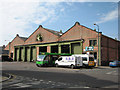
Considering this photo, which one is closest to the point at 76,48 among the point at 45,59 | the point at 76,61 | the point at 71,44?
the point at 71,44

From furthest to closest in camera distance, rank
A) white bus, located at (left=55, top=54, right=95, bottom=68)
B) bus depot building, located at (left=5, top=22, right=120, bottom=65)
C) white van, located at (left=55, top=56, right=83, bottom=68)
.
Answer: bus depot building, located at (left=5, top=22, right=120, bottom=65) < white bus, located at (left=55, top=54, right=95, bottom=68) < white van, located at (left=55, top=56, right=83, bottom=68)

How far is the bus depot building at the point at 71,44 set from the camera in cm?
3372

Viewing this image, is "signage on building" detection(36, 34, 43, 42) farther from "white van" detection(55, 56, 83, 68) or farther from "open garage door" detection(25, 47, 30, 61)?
"white van" detection(55, 56, 83, 68)

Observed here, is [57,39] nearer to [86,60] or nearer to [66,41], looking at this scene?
[66,41]

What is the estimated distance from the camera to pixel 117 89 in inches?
320

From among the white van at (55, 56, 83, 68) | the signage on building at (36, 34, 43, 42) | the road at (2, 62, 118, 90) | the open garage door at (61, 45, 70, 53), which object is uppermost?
the signage on building at (36, 34, 43, 42)

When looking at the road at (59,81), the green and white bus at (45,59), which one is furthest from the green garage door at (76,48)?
the road at (59,81)

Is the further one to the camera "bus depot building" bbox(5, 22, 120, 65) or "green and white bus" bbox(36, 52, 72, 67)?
"bus depot building" bbox(5, 22, 120, 65)

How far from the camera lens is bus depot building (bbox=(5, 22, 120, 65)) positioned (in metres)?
33.7

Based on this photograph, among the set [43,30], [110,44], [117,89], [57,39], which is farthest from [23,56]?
[117,89]

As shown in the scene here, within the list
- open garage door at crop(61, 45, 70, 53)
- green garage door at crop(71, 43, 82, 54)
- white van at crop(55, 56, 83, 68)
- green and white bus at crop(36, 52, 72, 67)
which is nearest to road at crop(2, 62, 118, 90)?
white van at crop(55, 56, 83, 68)

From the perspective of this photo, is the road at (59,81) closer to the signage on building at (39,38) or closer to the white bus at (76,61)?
the white bus at (76,61)

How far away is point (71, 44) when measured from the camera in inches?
1506

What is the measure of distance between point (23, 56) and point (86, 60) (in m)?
30.8
